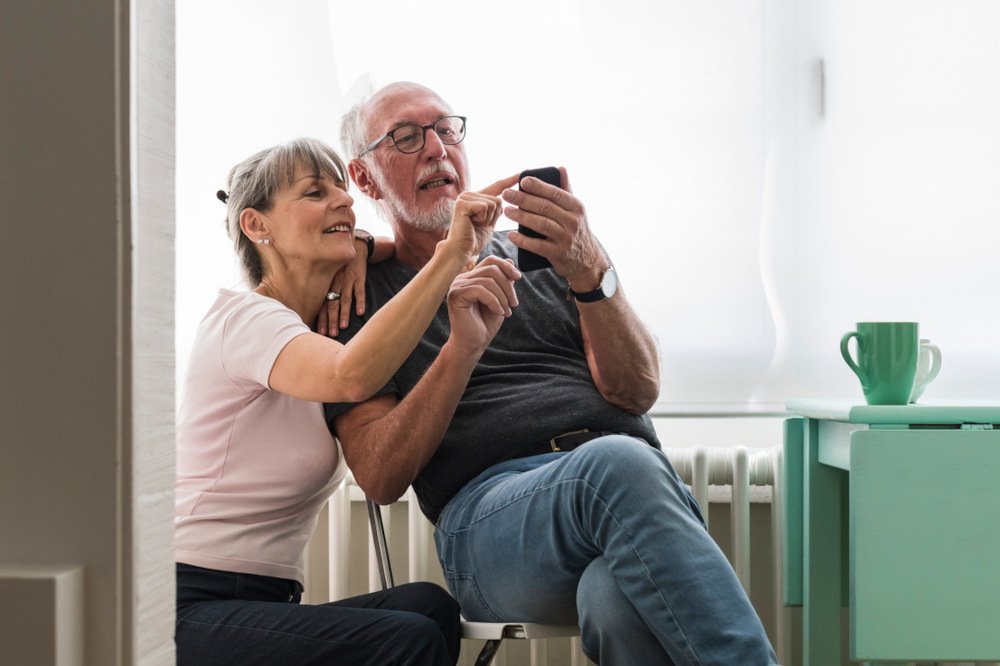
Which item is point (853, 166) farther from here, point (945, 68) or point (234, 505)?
point (234, 505)

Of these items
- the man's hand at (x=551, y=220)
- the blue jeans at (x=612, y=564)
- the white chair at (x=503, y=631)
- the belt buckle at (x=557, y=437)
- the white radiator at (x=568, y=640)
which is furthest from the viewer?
the white radiator at (x=568, y=640)

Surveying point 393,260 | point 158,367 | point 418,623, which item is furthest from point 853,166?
point 158,367

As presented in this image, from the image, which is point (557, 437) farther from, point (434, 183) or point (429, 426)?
point (434, 183)

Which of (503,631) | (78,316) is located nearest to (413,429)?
(503,631)

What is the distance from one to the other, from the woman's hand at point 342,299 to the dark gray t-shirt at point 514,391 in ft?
0.07

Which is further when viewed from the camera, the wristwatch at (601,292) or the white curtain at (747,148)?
the white curtain at (747,148)

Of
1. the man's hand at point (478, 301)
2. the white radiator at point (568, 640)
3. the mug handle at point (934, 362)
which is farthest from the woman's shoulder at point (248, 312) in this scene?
the mug handle at point (934, 362)

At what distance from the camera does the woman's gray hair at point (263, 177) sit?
148cm

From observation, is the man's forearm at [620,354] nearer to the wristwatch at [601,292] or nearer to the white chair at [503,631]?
the wristwatch at [601,292]

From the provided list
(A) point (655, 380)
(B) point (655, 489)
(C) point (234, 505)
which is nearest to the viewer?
(B) point (655, 489)

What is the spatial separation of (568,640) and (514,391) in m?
0.68

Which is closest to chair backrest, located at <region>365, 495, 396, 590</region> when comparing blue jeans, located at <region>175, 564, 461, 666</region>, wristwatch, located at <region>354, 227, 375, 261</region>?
blue jeans, located at <region>175, 564, 461, 666</region>

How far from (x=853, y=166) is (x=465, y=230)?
41.1 inches

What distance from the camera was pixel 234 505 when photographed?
4.44ft
